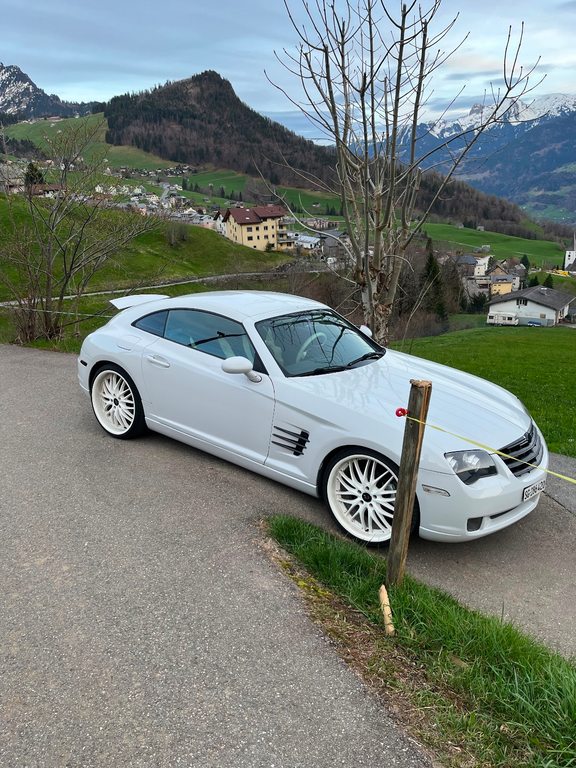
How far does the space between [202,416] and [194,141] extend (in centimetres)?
18889

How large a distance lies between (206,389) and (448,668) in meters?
2.82

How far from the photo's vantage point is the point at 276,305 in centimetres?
509

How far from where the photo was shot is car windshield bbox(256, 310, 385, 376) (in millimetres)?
4502

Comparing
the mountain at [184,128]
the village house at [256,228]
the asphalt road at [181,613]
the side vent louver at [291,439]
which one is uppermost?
the mountain at [184,128]

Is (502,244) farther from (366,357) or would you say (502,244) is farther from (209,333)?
(209,333)

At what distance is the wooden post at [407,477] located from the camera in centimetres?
284

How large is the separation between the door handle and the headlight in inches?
102

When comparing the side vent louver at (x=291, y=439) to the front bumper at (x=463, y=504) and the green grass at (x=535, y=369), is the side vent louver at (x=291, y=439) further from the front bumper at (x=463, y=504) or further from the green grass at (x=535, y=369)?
the green grass at (x=535, y=369)

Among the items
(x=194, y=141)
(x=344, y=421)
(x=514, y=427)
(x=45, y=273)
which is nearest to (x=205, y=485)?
(x=344, y=421)

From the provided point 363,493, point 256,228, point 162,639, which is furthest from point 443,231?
point 162,639

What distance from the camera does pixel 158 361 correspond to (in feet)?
16.6

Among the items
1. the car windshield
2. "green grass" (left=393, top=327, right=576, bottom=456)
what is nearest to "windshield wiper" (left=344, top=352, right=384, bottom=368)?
the car windshield

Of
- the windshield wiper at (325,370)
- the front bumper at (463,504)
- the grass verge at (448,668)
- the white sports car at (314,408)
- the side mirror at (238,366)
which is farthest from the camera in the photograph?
the windshield wiper at (325,370)

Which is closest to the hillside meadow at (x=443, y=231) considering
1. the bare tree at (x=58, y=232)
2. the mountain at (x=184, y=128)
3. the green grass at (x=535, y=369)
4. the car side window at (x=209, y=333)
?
the mountain at (x=184, y=128)
